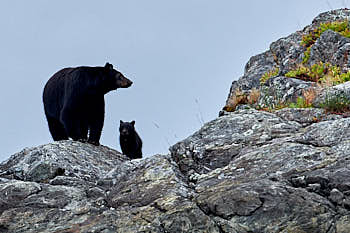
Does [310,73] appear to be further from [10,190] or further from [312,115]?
[10,190]

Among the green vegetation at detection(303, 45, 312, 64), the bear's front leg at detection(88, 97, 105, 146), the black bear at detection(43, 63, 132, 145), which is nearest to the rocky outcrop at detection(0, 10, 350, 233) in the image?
the bear's front leg at detection(88, 97, 105, 146)

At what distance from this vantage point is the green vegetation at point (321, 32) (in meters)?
18.2

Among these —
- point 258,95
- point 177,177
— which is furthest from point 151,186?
point 258,95

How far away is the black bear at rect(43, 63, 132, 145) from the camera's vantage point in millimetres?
12992

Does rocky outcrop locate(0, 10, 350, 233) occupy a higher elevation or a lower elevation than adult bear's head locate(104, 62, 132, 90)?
lower

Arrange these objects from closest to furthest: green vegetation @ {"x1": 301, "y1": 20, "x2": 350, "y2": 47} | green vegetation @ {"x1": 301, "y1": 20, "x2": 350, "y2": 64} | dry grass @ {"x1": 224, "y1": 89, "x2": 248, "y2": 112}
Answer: dry grass @ {"x1": 224, "y1": 89, "x2": 248, "y2": 112}
green vegetation @ {"x1": 301, "y1": 20, "x2": 350, "y2": 64}
green vegetation @ {"x1": 301, "y1": 20, "x2": 350, "y2": 47}

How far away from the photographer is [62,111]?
13.1m

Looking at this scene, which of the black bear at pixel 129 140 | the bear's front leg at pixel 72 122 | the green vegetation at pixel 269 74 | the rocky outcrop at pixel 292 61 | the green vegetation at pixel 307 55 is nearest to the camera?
the bear's front leg at pixel 72 122

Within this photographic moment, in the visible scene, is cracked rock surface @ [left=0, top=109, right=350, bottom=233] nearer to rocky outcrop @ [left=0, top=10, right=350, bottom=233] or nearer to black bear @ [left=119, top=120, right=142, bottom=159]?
rocky outcrop @ [left=0, top=10, right=350, bottom=233]

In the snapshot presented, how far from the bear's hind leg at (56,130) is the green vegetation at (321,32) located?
856 cm

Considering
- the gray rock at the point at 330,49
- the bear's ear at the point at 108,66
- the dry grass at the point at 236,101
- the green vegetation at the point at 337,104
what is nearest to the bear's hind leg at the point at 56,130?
the bear's ear at the point at 108,66

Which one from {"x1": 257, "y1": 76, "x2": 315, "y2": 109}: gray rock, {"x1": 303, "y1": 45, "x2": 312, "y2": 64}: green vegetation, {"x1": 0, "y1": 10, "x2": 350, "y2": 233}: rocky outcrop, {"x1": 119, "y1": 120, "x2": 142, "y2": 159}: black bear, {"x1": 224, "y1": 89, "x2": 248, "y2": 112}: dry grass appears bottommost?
{"x1": 0, "y1": 10, "x2": 350, "y2": 233}: rocky outcrop

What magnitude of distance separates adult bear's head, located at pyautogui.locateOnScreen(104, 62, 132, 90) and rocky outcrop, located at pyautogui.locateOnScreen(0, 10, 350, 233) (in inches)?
188

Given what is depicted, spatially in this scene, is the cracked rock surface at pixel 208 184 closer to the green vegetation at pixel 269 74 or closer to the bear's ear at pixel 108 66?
the bear's ear at pixel 108 66
